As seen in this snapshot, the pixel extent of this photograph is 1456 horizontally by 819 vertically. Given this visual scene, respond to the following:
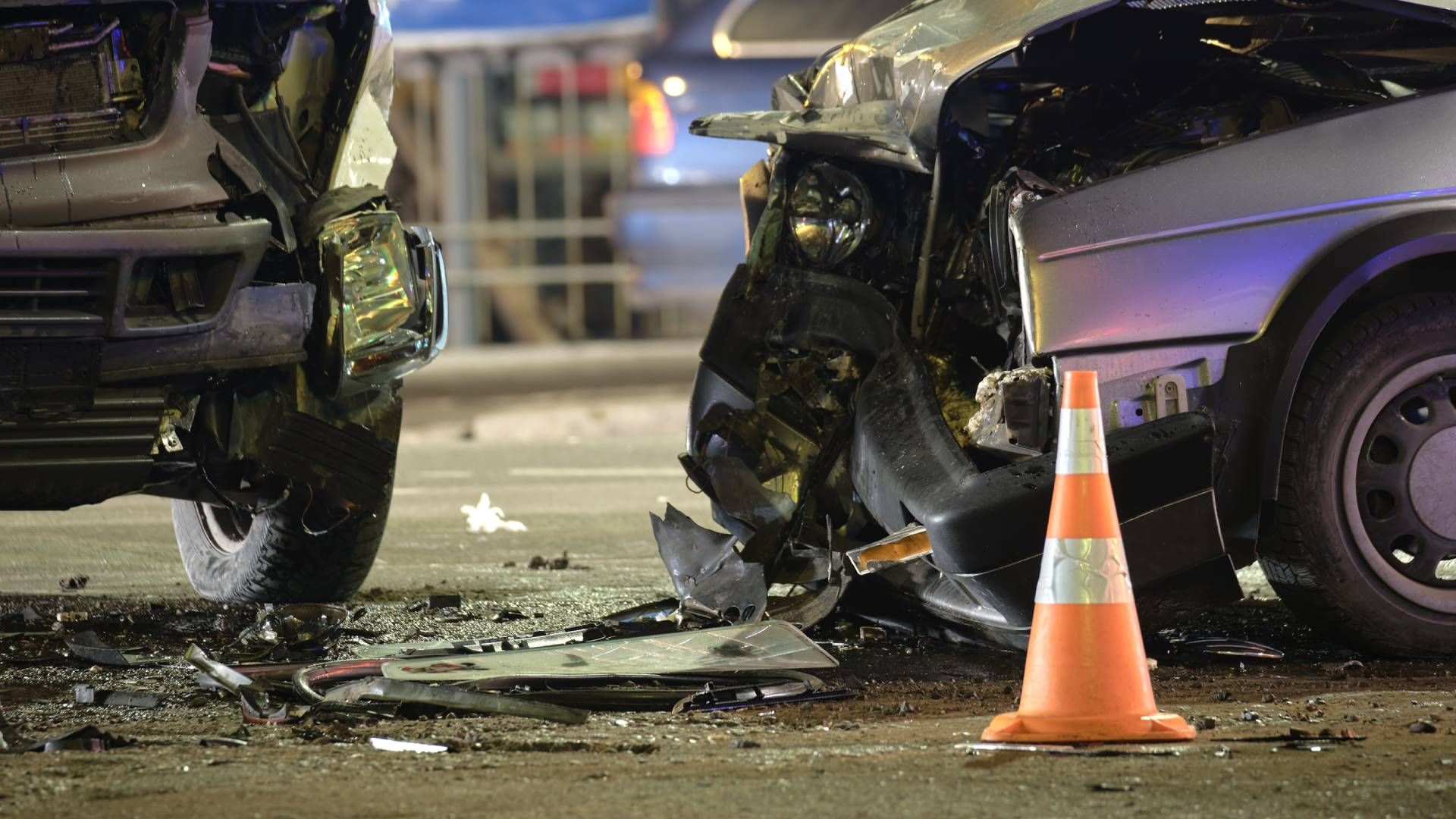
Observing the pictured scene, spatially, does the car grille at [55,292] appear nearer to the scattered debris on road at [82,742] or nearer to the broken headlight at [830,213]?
the scattered debris on road at [82,742]

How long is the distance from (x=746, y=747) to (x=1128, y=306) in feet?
5.18

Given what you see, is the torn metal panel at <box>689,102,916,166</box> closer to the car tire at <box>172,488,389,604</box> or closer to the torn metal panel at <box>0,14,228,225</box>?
the torn metal panel at <box>0,14,228,225</box>

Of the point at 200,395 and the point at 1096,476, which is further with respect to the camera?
the point at 200,395

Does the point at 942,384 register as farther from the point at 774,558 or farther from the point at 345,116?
the point at 345,116

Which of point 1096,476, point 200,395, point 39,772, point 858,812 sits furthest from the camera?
point 200,395

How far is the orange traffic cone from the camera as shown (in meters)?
4.11

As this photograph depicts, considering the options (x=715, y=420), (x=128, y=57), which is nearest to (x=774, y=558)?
(x=715, y=420)

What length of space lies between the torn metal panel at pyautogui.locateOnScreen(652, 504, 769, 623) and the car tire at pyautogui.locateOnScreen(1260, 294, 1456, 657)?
1.41m

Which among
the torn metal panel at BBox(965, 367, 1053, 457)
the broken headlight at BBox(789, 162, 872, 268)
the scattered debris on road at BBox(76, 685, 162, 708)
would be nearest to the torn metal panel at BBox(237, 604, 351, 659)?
the scattered debris on road at BBox(76, 685, 162, 708)

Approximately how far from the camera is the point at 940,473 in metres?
5.16

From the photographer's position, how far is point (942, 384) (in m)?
5.80

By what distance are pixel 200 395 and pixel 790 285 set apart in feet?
5.55

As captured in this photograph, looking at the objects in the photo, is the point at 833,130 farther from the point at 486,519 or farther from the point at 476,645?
the point at 486,519

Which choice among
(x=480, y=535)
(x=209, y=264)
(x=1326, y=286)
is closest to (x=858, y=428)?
(x=1326, y=286)
